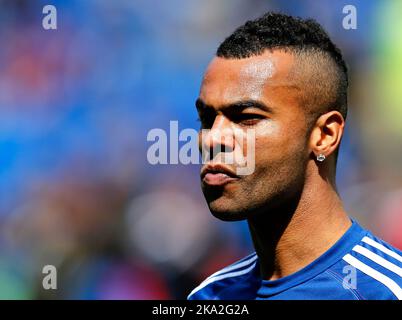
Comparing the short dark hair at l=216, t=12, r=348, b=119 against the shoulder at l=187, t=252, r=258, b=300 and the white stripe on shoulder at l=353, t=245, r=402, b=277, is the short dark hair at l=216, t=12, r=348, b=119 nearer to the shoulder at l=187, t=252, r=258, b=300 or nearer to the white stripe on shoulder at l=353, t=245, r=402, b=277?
the white stripe on shoulder at l=353, t=245, r=402, b=277

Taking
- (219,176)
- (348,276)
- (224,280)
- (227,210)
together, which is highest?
(219,176)

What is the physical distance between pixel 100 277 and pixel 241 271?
9.89ft

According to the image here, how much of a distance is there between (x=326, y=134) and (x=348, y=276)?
2.16 feet

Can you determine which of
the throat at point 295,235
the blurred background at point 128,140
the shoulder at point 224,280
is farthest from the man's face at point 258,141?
the blurred background at point 128,140

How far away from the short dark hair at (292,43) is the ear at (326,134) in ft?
0.18

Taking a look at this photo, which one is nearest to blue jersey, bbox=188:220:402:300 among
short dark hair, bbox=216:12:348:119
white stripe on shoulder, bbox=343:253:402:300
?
white stripe on shoulder, bbox=343:253:402:300

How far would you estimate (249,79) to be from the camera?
2.82 meters

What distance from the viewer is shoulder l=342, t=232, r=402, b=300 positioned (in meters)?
2.55

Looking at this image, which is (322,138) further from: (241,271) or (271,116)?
(241,271)

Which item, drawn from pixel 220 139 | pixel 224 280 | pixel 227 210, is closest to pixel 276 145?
pixel 220 139

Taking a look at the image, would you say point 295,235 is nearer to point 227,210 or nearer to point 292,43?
point 227,210

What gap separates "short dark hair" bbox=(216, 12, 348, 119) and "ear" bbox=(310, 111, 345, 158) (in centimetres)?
6

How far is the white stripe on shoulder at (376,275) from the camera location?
2.54 m

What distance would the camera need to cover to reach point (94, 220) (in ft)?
20.6
